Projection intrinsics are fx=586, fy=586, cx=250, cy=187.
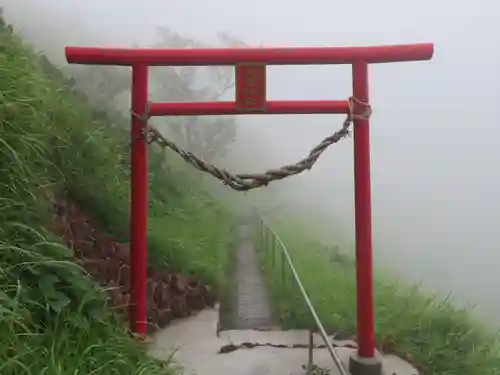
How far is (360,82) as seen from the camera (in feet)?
6.86

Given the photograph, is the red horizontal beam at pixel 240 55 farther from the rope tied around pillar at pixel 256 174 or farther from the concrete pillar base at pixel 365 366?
the concrete pillar base at pixel 365 366

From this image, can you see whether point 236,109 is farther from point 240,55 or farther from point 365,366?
point 365,366

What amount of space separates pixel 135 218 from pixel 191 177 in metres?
1.05

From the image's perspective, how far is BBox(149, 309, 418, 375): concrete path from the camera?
2.10 meters

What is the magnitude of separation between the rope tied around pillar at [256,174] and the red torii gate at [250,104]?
0.08 feet

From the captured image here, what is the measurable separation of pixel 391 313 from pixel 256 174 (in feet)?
3.55

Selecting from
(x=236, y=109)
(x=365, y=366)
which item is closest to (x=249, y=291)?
(x=365, y=366)

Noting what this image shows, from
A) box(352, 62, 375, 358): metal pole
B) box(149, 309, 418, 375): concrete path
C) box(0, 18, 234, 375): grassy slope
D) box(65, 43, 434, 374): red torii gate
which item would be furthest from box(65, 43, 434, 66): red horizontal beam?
box(149, 309, 418, 375): concrete path

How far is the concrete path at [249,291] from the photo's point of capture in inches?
106

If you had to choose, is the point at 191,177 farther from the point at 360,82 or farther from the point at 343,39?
the point at 360,82

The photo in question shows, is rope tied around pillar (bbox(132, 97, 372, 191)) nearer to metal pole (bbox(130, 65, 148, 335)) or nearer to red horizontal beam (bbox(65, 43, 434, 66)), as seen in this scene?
metal pole (bbox(130, 65, 148, 335))

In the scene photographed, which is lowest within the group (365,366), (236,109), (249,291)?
(365,366)

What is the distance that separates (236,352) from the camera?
7.43 feet

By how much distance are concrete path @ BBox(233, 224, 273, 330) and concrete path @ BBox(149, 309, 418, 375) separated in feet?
0.55
